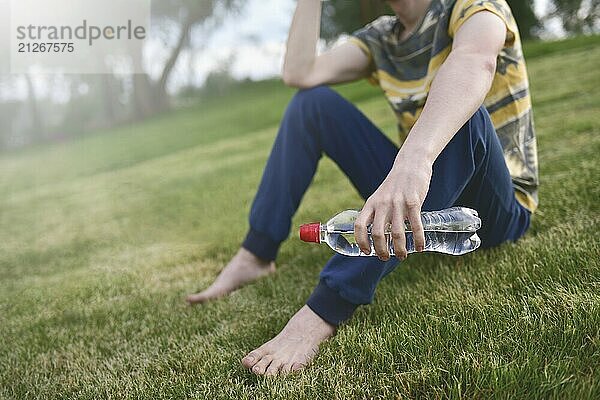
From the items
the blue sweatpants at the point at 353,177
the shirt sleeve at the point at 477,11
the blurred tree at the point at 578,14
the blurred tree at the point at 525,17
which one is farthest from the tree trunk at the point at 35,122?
the shirt sleeve at the point at 477,11

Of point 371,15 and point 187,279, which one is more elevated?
point 371,15

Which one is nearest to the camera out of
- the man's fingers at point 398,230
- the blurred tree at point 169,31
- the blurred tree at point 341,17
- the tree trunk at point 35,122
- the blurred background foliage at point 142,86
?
the man's fingers at point 398,230

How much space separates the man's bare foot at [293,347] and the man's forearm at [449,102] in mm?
416

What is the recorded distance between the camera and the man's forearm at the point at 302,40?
163 cm

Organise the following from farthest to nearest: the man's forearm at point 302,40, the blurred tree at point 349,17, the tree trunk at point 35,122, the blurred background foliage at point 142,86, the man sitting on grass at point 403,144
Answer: the tree trunk at point 35,122 → the blurred background foliage at point 142,86 → the blurred tree at point 349,17 → the man's forearm at point 302,40 → the man sitting on grass at point 403,144

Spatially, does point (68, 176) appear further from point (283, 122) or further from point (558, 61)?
point (283, 122)

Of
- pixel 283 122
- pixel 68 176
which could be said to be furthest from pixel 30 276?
pixel 68 176

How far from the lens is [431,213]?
44.8 inches

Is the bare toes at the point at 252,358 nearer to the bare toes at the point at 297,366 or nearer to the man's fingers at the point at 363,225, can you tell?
the bare toes at the point at 297,366

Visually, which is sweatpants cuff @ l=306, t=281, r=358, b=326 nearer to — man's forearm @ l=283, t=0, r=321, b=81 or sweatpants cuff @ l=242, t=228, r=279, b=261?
sweatpants cuff @ l=242, t=228, r=279, b=261

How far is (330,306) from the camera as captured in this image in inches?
48.4

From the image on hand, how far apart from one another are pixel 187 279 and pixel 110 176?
16.7 feet

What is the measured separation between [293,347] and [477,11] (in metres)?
0.76

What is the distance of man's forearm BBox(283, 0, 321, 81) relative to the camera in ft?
5.35
